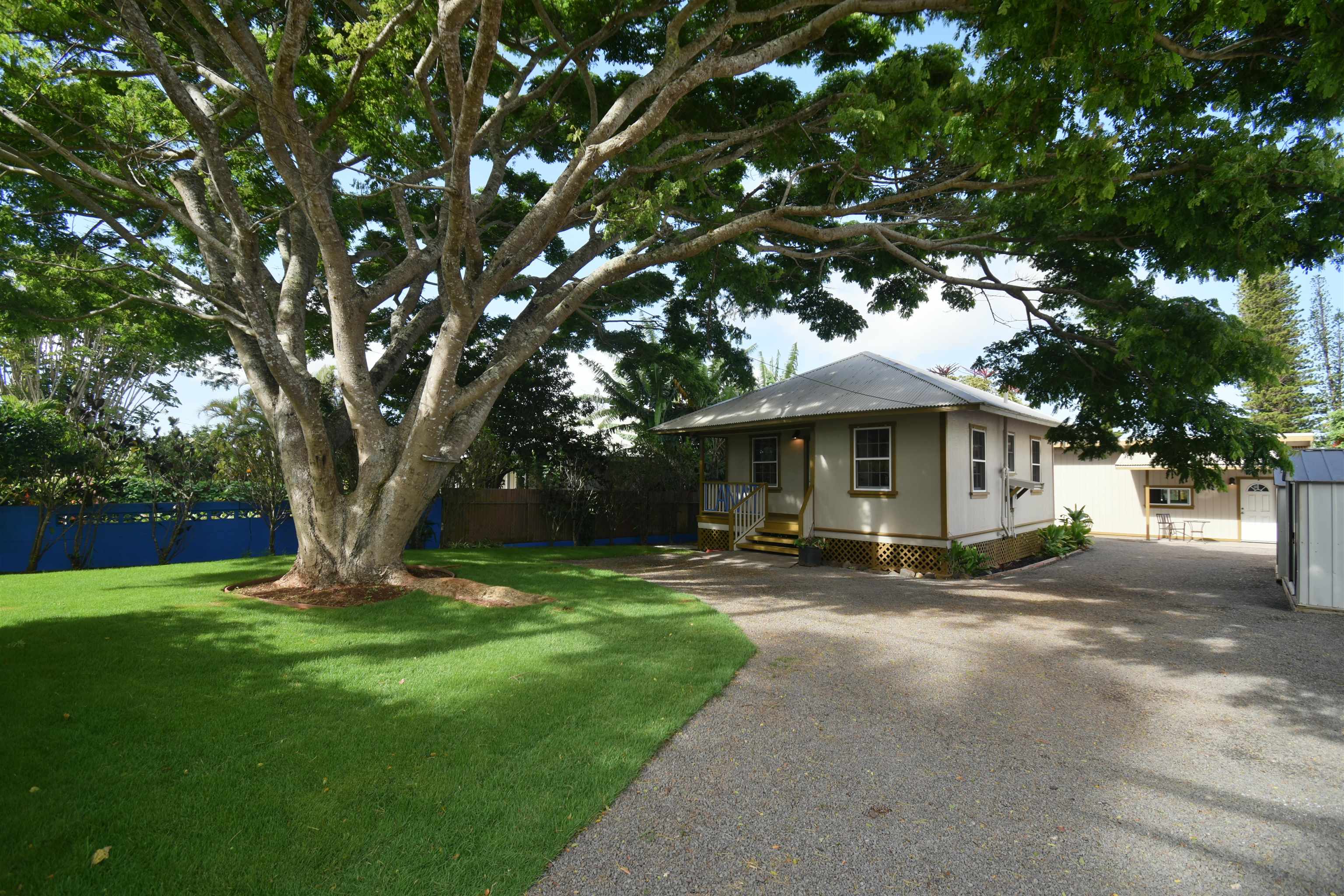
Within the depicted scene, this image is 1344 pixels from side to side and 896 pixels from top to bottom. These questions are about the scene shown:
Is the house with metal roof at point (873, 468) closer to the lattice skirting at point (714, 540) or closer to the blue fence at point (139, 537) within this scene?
the lattice skirting at point (714, 540)

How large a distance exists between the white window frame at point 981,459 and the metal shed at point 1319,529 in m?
4.81

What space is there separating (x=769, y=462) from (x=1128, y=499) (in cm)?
1479

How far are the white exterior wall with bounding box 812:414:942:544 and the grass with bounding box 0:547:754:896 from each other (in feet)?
21.5

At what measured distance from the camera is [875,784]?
11.7 ft

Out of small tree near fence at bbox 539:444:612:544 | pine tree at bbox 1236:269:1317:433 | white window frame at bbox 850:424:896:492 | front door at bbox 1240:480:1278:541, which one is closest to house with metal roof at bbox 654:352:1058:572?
white window frame at bbox 850:424:896:492

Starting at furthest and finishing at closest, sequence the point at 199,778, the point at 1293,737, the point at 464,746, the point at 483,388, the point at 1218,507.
A: the point at 1218,507, the point at 483,388, the point at 1293,737, the point at 464,746, the point at 199,778

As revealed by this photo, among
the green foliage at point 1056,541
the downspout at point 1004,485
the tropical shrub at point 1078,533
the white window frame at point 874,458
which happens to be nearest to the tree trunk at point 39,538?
the white window frame at point 874,458

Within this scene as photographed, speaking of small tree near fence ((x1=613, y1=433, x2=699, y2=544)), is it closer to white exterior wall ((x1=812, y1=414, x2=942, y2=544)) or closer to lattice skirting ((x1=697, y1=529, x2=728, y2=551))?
lattice skirting ((x1=697, y1=529, x2=728, y2=551))

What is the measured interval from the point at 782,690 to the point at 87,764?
14.8 feet

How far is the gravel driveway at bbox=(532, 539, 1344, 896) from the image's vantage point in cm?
279

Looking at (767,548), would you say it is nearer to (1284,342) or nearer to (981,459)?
(981,459)

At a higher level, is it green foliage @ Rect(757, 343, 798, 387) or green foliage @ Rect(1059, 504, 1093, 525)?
green foliage @ Rect(757, 343, 798, 387)

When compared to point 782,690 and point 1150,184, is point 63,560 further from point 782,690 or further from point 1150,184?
point 1150,184

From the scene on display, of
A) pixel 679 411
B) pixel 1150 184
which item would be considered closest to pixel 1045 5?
pixel 1150 184
